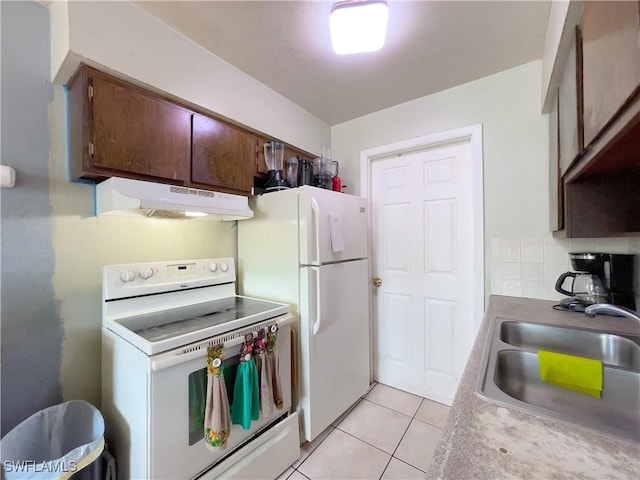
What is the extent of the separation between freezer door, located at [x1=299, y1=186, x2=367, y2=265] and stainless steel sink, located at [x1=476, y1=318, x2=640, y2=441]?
98 cm

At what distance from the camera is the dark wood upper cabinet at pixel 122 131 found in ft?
4.02

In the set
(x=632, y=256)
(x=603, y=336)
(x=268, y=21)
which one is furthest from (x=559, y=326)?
(x=268, y=21)

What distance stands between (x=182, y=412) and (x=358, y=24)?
192cm

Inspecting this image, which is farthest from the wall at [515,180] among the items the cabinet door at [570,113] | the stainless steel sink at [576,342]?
the stainless steel sink at [576,342]

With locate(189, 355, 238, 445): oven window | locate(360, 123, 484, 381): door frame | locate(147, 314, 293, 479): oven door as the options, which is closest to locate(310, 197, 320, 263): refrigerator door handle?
locate(147, 314, 293, 479): oven door

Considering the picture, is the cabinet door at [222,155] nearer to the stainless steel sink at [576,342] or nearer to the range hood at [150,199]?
the range hood at [150,199]

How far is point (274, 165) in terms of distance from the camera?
6.71 feet

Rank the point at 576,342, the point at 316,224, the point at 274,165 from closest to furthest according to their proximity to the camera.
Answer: the point at 576,342
the point at 316,224
the point at 274,165

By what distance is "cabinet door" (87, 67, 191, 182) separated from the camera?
1234 millimetres

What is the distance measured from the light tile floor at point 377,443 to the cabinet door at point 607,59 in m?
1.60

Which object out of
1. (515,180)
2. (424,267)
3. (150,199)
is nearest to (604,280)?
(515,180)

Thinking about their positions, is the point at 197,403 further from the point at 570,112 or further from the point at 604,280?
the point at 604,280

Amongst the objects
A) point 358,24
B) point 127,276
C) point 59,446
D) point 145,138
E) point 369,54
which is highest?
point 369,54

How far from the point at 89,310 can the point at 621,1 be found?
7.43 feet
